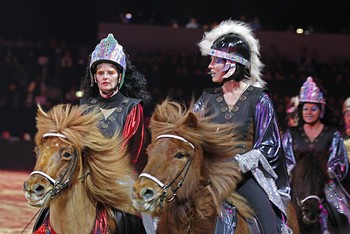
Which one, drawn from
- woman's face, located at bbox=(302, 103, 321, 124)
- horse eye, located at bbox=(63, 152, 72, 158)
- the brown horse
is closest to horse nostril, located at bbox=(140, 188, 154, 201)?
the brown horse

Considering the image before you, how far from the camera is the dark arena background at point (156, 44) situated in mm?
15031

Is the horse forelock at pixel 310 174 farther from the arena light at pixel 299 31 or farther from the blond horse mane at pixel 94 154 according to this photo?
the arena light at pixel 299 31

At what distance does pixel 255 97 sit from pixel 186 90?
1117 cm


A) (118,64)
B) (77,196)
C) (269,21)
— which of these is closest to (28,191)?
(77,196)

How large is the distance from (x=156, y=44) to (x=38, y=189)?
13.3 m

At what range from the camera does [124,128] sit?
14.0 feet

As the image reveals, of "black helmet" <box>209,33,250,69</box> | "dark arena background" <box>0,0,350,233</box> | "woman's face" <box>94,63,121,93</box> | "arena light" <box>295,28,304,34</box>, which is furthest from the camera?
"arena light" <box>295,28,304,34</box>

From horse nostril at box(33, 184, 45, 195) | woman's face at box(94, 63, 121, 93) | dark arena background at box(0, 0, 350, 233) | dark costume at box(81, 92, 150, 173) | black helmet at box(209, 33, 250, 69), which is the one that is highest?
dark arena background at box(0, 0, 350, 233)

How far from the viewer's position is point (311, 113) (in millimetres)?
6324

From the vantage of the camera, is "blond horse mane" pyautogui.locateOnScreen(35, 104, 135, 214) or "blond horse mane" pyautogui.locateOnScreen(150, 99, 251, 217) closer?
"blond horse mane" pyautogui.locateOnScreen(150, 99, 251, 217)

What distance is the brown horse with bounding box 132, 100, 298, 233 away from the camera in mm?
3326

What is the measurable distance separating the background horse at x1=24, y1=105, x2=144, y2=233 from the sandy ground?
2535 millimetres

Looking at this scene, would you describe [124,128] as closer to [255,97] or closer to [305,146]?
[255,97]

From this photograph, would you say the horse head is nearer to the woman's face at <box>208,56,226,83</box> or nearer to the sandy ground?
the woman's face at <box>208,56,226,83</box>
